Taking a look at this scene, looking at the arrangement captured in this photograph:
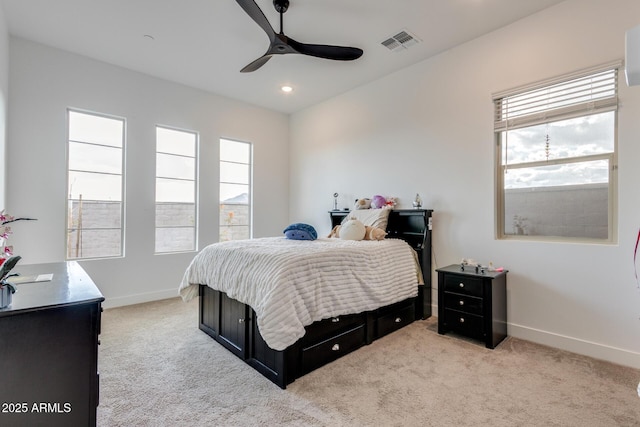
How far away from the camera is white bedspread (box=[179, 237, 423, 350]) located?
2.01m

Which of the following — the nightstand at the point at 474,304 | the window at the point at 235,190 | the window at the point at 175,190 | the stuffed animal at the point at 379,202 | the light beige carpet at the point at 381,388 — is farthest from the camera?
the window at the point at 235,190

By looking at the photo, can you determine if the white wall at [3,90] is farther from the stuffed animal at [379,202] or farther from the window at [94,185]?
the stuffed animal at [379,202]

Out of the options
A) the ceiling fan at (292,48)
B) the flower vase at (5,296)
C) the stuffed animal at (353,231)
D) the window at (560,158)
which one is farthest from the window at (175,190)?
the window at (560,158)

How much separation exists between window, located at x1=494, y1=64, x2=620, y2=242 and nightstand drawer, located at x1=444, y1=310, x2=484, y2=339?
94 centimetres

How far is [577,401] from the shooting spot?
1.89 meters

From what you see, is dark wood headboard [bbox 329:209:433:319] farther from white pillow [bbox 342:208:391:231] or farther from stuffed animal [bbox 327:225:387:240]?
stuffed animal [bbox 327:225:387:240]

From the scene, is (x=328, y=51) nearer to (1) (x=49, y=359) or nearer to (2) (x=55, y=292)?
(2) (x=55, y=292)

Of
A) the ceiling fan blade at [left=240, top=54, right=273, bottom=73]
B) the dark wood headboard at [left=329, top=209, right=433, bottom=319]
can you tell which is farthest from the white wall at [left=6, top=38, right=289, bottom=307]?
the dark wood headboard at [left=329, top=209, right=433, bottom=319]

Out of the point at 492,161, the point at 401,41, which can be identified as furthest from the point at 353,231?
the point at 401,41

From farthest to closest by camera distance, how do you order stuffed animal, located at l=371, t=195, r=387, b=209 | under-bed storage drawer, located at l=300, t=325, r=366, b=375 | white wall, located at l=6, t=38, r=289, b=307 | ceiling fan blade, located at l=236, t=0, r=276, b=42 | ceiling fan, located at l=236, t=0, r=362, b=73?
1. stuffed animal, located at l=371, t=195, r=387, b=209
2. white wall, located at l=6, t=38, r=289, b=307
3. ceiling fan, located at l=236, t=0, r=362, b=73
4. under-bed storage drawer, located at l=300, t=325, r=366, b=375
5. ceiling fan blade, located at l=236, t=0, r=276, b=42

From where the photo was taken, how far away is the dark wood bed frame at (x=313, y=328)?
2160 mm

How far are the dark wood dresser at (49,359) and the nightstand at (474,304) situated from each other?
9.00 feet

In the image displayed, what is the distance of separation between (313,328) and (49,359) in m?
1.50

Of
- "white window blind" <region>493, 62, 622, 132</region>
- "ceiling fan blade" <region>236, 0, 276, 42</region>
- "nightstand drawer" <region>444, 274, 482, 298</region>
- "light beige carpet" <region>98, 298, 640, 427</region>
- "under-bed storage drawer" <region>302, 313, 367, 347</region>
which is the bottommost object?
"light beige carpet" <region>98, 298, 640, 427</region>
